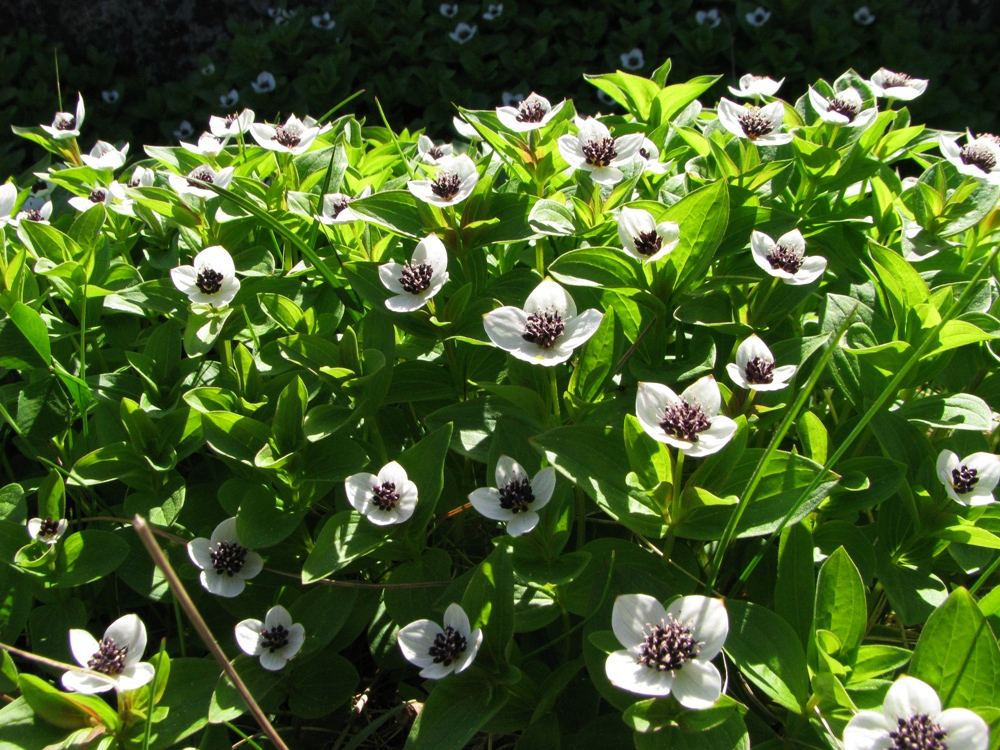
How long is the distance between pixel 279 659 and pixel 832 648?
0.98m

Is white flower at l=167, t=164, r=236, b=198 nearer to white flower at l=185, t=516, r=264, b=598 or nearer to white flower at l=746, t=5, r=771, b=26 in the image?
white flower at l=185, t=516, r=264, b=598

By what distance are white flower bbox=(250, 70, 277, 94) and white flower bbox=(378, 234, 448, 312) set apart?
12.7 feet

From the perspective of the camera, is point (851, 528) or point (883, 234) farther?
point (883, 234)

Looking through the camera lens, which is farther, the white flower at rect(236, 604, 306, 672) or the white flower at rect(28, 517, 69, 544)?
the white flower at rect(28, 517, 69, 544)

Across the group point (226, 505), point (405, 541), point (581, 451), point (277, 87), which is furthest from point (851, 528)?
point (277, 87)

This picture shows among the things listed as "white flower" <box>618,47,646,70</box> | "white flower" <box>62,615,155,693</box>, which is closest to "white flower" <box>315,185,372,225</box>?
"white flower" <box>62,615,155,693</box>

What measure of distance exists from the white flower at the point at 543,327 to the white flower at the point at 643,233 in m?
0.16

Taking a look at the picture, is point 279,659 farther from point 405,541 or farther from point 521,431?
point 521,431

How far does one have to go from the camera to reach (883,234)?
2.06 meters

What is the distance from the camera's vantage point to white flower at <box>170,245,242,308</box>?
1.77m

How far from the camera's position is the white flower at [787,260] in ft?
5.35

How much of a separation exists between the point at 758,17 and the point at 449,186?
169 inches

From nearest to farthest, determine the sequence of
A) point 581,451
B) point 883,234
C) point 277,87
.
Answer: point 581,451, point 883,234, point 277,87

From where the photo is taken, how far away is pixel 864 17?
5156 mm
